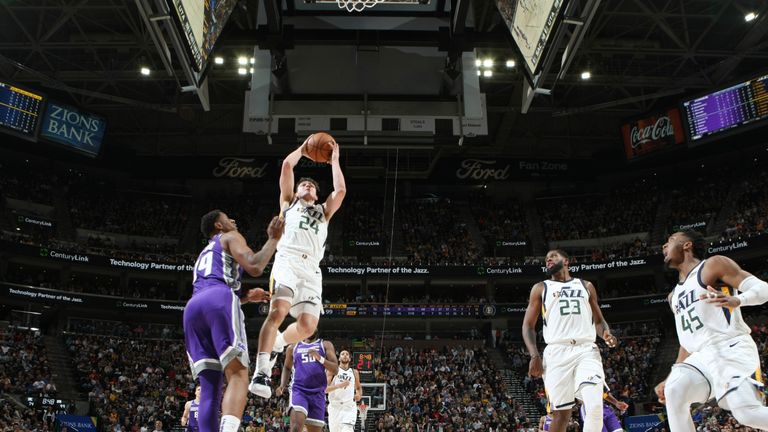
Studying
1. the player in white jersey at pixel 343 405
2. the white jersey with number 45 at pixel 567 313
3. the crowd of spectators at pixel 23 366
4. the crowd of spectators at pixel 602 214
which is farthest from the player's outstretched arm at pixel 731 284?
the crowd of spectators at pixel 602 214

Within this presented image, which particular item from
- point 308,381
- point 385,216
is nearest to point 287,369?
point 308,381

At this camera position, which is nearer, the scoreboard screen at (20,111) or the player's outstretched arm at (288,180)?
the player's outstretched arm at (288,180)

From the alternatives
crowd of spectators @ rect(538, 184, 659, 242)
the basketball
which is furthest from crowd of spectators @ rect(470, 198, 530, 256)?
the basketball

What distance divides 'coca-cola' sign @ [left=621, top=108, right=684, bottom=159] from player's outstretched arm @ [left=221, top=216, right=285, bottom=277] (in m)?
27.7

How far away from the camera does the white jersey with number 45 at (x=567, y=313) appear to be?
25.8 feet

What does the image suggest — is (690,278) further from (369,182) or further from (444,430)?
(369,182)

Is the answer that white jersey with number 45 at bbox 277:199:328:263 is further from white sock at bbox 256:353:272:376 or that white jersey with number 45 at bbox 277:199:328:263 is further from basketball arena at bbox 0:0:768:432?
white sock at bbox 256:353:272:376

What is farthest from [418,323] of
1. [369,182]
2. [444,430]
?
[444,430]

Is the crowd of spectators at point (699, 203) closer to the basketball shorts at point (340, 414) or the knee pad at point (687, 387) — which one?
the basketball shorts at point (340, 414)

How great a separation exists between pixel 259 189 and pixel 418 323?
13.8 metres

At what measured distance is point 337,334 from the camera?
36750 millimetres

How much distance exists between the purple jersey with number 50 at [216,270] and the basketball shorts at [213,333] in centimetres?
19

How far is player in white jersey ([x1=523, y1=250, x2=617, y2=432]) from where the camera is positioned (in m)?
7.41

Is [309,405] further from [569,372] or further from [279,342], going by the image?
[569,372]
